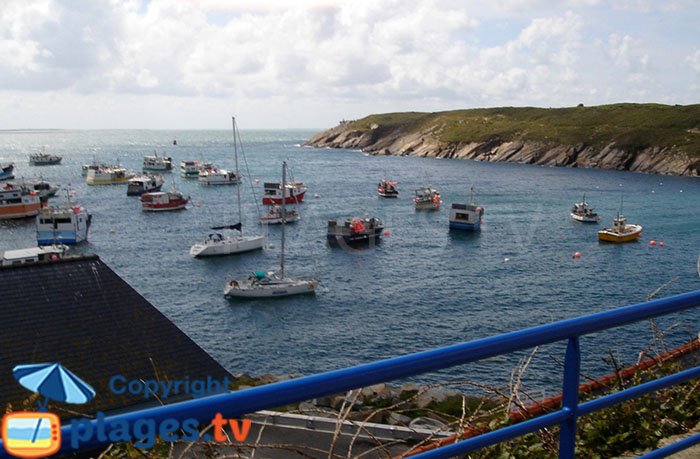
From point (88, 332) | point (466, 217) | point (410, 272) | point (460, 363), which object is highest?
point (460, 363)

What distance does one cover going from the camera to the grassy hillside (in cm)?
11888

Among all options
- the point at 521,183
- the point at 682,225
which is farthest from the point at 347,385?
the point at 521,183

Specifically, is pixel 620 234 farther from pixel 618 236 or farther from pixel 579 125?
pixel 579 125

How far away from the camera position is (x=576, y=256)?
1845 inches

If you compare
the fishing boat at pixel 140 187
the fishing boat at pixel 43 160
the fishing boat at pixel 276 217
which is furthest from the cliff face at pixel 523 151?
the fishing boat at pixel 43 160

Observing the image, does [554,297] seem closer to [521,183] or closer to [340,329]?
[340,329]

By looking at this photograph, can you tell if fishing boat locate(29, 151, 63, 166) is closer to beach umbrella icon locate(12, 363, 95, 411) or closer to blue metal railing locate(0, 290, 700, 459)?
beach umbrella icon locate(12, 363, 95, 411)

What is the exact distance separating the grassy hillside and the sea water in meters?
38.7

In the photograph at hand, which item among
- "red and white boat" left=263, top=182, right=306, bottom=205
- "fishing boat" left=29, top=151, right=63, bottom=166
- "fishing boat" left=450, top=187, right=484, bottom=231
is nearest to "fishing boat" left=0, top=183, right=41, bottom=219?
"red and white boat" left=263, top=182, right=306, bottom=205

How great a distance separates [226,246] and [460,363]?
46748 millimetres

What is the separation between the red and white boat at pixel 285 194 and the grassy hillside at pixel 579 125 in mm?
68915

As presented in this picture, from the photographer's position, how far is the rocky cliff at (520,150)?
4274 inches

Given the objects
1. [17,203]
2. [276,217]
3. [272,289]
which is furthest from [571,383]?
[17,203]

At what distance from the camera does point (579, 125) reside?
143m
